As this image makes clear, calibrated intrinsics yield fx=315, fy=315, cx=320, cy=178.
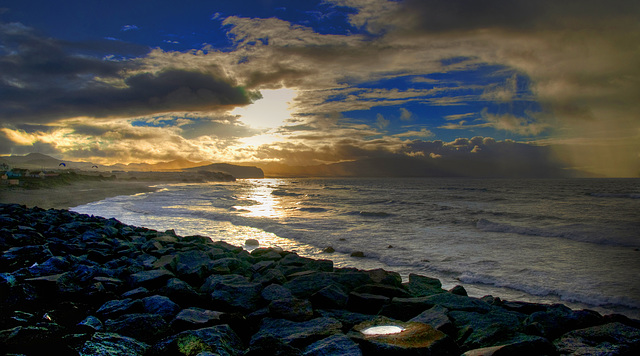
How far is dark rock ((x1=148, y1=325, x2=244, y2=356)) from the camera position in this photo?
2779 millimetres

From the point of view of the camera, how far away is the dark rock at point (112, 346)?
2769 mm

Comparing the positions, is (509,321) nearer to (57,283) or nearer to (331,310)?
(331,310)

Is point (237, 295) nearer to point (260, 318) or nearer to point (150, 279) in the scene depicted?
point (260, 318)

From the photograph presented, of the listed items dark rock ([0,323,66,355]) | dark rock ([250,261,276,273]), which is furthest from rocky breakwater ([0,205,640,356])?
dark rock ([250,261,276,273])

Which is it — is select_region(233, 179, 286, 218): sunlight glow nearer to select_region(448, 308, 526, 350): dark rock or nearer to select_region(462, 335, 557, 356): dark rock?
select_region(448, 308, 526, 350): dark rock

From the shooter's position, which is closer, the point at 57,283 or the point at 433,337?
the point at 433,337

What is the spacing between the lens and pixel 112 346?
284 centimetres

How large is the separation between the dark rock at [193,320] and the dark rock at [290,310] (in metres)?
0.63

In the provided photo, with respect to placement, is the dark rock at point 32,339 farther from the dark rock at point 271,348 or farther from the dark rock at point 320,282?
the dark rock at point 320,282

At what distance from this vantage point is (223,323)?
3.50 m

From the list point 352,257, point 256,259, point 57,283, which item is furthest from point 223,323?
point 352,257

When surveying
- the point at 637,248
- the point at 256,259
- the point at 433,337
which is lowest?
the point at 637,248

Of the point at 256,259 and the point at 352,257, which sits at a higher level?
the point at 256,259

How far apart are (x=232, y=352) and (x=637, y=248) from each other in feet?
55.5
